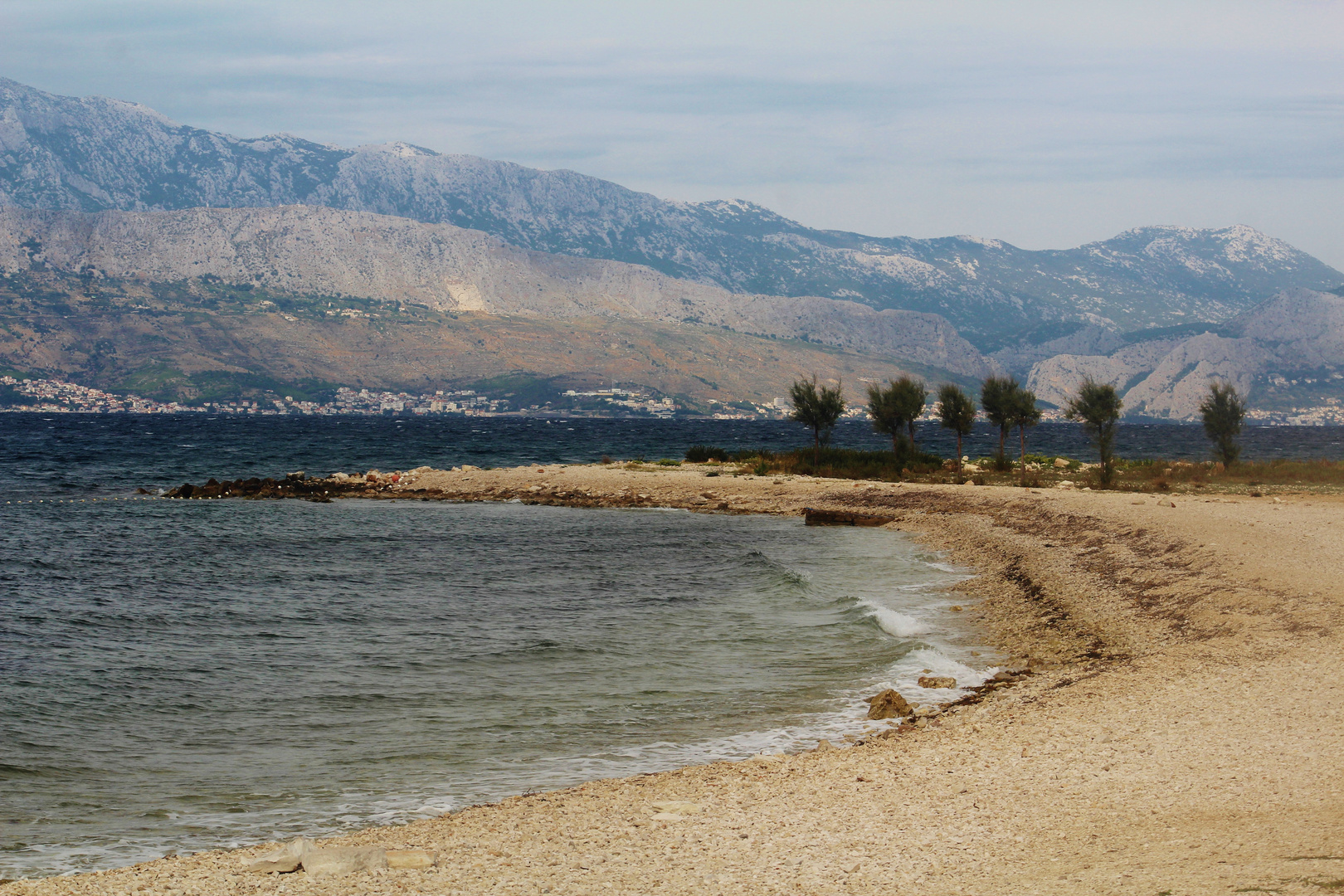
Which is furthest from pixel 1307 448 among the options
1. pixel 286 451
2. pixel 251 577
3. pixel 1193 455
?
pixel 251 577

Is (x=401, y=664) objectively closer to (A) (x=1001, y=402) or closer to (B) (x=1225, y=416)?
(A) (x=1001, y=402)

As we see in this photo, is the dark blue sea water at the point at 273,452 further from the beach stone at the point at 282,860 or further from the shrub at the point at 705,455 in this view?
the beach stone at the point at 282,860

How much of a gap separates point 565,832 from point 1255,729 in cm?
767

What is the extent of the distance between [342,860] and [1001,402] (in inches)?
2169

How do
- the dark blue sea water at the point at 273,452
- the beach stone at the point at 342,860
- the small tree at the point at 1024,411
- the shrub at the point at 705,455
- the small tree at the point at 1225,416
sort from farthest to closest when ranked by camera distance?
1. the shrub at the point at 705,455
2. the dark blue sea water at the point at 273,452
3. the small tree at the point at 1024,411
4. the small tree at the point at 1225,416
5. the beach stone at the point at 342,860

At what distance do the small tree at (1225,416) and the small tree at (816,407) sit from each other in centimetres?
1978

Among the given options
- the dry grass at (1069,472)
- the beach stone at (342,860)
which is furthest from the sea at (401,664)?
the dry grass at (1069,472)

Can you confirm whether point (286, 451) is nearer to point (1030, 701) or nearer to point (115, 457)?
point (115, 457)

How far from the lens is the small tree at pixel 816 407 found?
61.6 metres

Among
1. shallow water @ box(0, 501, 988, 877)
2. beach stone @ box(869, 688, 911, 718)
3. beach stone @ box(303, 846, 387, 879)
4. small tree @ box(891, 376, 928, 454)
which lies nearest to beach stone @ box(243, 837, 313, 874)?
beach stone @ box(303, 846, 387, 879)

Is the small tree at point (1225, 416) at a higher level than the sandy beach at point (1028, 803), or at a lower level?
higher

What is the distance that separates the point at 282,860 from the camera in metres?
8.81

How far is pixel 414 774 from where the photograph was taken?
12.1 meters

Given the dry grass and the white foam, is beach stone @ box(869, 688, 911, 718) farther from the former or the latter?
the dry grass
